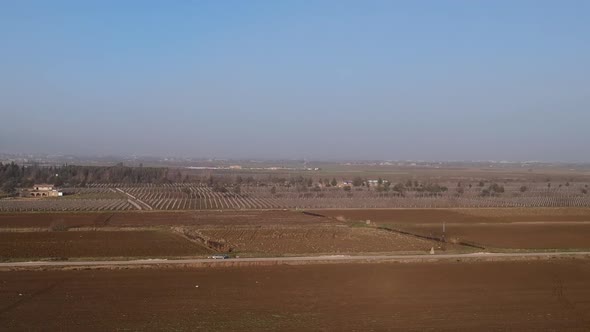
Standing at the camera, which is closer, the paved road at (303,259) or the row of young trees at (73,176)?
the paved road at (303,259)

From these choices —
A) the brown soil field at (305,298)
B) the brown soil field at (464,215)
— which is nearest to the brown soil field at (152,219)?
the brown soil field at (464,215)

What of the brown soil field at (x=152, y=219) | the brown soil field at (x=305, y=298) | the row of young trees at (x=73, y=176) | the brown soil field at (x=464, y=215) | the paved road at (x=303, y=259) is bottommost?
the brown soil field at (x=152, y=219)

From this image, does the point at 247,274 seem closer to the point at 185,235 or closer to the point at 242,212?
the point at 185,235

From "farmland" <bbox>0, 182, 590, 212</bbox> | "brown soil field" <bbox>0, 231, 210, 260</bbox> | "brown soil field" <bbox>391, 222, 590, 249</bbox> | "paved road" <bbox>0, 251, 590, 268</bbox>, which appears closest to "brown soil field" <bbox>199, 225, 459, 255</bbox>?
"brown soil field" <bbox>0, 231, 210, 260</bbox>

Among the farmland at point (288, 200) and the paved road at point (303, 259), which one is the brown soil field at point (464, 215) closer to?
the farmland at point (288, 200)

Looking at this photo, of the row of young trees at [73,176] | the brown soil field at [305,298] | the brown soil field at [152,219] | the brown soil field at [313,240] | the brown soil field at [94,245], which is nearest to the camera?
the brown soil field at [305,298]

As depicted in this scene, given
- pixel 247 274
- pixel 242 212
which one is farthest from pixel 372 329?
pixel 242 212

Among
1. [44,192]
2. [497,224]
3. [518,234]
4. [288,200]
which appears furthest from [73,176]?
[518,234]
